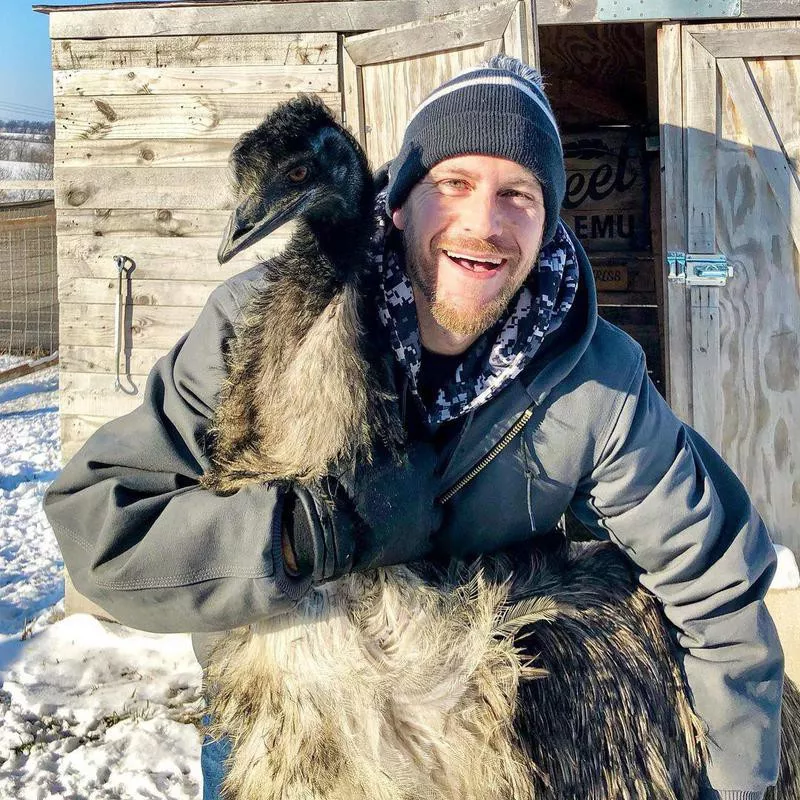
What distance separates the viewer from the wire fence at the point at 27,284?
10531 millimetres

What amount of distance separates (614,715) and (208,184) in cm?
347

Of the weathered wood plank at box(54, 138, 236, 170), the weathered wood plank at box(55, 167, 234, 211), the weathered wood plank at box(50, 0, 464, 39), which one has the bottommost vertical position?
the weathered wood plank at box(55, 167, 234, 211)

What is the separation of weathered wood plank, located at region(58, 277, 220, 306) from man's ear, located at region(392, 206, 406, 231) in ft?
8.67

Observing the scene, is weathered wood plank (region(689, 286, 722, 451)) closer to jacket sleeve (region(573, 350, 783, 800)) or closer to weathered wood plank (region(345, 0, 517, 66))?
weathered wood plank (region(345, 0, 517, 66))

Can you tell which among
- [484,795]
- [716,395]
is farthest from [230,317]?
[716,395]

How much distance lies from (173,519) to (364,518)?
1.21 ft

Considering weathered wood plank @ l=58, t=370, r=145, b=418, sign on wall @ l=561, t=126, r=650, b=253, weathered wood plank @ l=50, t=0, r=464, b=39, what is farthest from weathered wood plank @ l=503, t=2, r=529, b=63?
sign on wall @ l=561, t=126, r=650, b=253

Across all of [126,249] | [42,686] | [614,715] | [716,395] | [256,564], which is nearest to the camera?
[256,564]

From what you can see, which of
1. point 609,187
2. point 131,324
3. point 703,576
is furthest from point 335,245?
point 609,187

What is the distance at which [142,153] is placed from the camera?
4.43 metres

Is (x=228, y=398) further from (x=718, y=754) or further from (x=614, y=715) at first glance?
(x=718, y=754)

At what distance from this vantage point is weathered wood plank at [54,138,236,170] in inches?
172

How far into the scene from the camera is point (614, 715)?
1.77 meters

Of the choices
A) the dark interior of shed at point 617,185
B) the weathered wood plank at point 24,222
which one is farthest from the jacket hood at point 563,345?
the weathered wood plank at point 24,222
